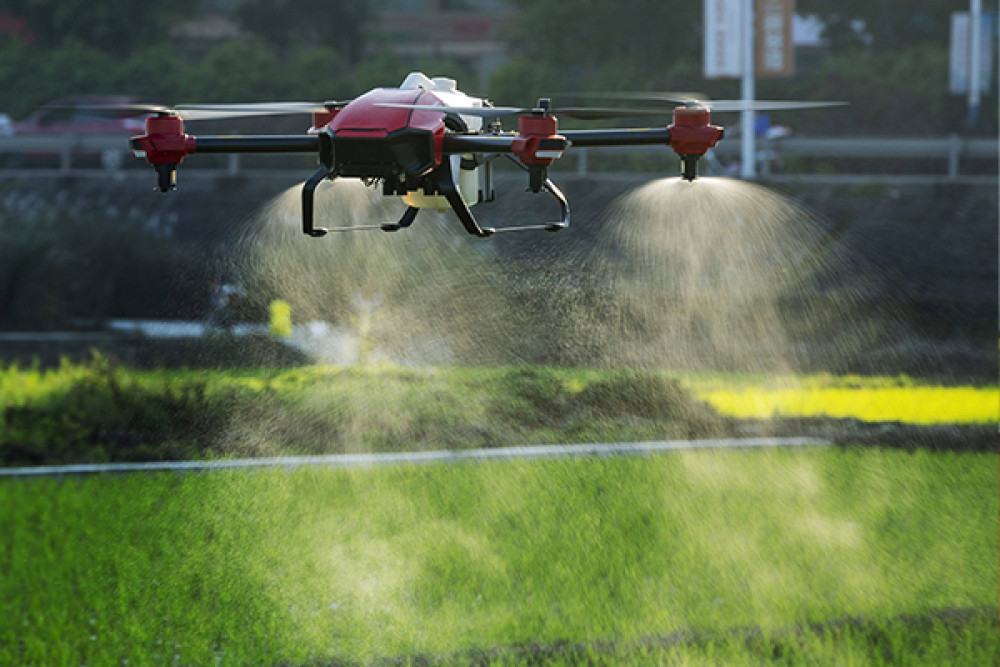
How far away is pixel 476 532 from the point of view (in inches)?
468

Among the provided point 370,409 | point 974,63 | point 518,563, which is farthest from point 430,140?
point 974,63

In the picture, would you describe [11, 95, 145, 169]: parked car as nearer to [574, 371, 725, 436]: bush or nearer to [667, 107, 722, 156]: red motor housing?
[574, 371, 725, 436]: bush

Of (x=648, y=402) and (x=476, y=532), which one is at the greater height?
(x=476, y=532)

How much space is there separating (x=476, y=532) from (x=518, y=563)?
0.99 metres

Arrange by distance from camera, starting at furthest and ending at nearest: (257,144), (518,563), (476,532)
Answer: (476,532)
(518,563)
(257,144)

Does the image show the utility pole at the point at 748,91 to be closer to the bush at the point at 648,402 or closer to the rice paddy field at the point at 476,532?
the bush at the point at 648,402

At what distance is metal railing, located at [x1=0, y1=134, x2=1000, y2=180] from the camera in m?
25.6

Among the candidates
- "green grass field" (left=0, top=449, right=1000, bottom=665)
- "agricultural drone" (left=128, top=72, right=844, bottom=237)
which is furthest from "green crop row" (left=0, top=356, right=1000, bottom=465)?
"agricultural drone" (left=128, top=72, right=844, bottom=237)

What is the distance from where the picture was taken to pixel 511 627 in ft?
31.3

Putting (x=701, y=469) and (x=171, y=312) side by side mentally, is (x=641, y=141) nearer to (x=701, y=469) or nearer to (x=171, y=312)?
(x=171, y=312)

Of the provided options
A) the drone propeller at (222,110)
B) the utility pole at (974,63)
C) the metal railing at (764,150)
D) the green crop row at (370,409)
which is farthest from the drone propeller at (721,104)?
the utility pole at (974,63)

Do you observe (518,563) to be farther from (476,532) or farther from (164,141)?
(164,141)

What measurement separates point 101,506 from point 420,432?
440cm

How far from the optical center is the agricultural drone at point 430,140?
4.42 m
